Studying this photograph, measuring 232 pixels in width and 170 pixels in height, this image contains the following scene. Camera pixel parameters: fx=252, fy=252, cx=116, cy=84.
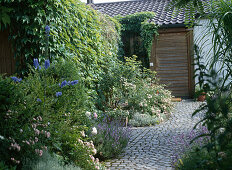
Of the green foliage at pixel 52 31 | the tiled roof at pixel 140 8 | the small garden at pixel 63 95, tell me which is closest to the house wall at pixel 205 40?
the small garden at pixel 63 95

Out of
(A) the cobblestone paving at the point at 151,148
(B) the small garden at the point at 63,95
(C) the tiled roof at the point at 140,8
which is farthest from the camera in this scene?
(C) the tiled roof at the point at 140,8

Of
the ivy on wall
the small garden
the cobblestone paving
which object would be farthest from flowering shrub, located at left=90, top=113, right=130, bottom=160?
the ivy on wall

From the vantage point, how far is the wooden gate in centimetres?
1082

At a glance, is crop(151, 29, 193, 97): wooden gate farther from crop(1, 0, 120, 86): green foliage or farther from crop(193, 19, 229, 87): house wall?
crop(1, 0, 120, 86): green foliage

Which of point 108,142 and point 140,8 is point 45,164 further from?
point 140,8

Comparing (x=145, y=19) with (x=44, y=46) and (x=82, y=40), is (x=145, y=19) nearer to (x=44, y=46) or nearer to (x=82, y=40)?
(x=82, y=40)

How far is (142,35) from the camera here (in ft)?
34.9

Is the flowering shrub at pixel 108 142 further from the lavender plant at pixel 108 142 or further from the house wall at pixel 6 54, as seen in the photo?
the house wall at pixel 6 54

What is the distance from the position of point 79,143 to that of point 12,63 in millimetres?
3249

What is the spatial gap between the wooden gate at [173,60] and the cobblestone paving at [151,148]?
13.9 ft

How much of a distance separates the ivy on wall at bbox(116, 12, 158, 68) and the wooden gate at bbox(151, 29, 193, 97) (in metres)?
0.39

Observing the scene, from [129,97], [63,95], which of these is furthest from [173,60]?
[63,95]

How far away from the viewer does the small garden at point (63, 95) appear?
2.74 meters

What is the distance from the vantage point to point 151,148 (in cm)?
427
